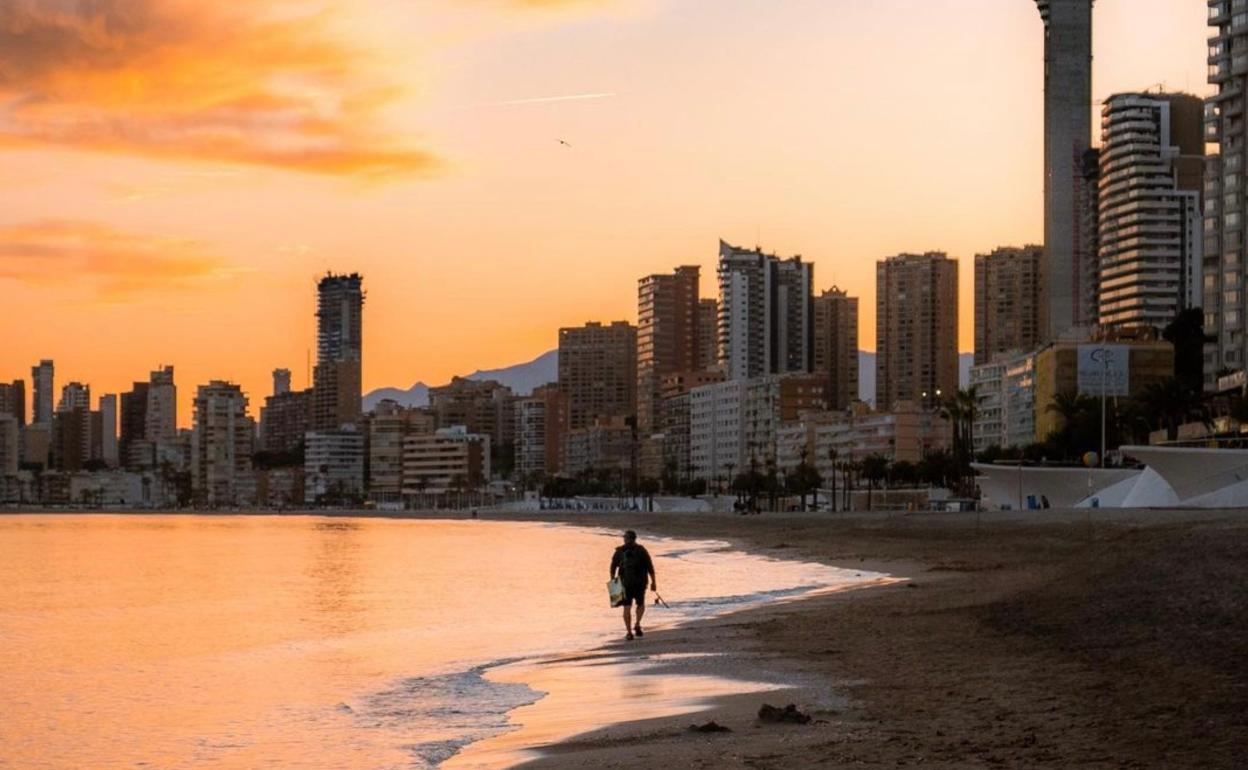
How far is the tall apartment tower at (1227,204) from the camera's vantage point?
138m

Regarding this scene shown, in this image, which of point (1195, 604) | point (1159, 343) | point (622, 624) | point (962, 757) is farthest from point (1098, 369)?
point (962, 757)

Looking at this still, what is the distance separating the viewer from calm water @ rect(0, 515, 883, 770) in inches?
709

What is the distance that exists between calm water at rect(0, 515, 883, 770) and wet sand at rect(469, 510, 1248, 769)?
171cm

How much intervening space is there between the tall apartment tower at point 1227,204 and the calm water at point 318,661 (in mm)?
85222

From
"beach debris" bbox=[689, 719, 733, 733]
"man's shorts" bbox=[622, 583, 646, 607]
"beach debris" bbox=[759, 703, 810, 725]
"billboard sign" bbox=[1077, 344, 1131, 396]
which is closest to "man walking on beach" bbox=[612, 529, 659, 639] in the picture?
"man's shorts" bbox=[622, 583, 646, 607]

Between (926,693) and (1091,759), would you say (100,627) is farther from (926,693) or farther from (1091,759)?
(1091,759)

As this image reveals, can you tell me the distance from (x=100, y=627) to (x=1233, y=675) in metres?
29.4

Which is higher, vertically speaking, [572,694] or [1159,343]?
[1159,343]

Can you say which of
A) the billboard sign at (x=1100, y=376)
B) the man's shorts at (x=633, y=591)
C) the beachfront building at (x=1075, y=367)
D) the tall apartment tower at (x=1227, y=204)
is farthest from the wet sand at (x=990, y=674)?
the beachfront building at (x=1075, y=367)

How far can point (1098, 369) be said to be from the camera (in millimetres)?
125250

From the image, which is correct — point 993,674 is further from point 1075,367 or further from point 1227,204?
point 1075,367

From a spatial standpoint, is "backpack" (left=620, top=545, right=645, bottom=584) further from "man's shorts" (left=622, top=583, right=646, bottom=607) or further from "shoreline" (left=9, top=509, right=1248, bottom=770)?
"shoreline" (left=9, top=509, right=1248, bottom=770)

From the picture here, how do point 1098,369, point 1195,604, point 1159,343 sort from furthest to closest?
point 1159,343, point 1098,369, point 1195,604

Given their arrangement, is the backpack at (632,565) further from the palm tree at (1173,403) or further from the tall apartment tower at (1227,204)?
the tall apartment tower at (1227,204)
